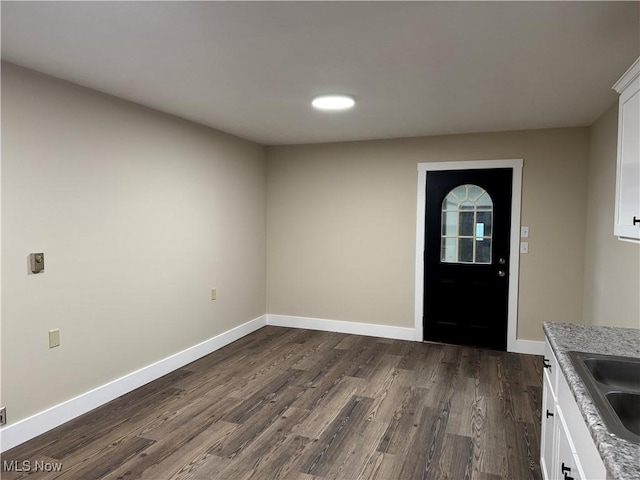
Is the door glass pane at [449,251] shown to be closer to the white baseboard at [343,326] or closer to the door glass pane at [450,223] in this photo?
the door glass pane at [450,223]

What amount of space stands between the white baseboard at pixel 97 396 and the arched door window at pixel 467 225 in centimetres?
262

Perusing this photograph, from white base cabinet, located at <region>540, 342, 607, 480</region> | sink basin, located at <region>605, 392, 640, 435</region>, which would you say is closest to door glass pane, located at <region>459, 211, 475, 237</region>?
white base cabinet, located at <region>540, 342, 607, 480</region>

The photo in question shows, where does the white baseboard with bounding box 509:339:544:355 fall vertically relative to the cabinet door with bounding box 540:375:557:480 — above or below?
below

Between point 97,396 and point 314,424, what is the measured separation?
1.59 m

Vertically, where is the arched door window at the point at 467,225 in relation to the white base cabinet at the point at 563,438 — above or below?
above

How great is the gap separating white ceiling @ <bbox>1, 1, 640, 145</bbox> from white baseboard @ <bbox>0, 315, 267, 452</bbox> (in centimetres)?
215

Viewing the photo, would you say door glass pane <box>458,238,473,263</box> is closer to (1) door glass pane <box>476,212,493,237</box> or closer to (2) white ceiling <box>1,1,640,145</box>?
(1) door glass pane <box>476,212,493,237</box>

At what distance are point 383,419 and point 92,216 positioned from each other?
2.50 meters

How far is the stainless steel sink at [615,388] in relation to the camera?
1.21 m

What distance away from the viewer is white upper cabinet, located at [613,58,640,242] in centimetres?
183

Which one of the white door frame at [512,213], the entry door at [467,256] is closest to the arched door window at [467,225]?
the entry door at [467,256]

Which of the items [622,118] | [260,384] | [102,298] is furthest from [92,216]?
[622,118]

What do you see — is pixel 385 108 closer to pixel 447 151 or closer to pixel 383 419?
pixel 447 151

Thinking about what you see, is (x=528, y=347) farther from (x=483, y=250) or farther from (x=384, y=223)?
(x=384, y=223)
